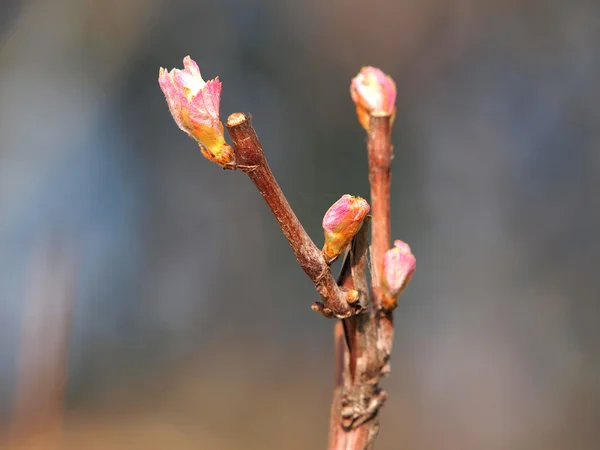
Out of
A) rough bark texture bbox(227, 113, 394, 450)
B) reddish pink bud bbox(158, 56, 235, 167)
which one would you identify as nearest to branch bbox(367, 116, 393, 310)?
rough bark texture bbox(227, 113, 394, 450)

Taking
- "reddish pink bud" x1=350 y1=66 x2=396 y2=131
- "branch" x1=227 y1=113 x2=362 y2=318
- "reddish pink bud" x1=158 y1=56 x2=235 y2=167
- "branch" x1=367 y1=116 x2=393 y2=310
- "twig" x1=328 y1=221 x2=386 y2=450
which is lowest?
"twig" x1=328 y1=221 x2=386 y2=450

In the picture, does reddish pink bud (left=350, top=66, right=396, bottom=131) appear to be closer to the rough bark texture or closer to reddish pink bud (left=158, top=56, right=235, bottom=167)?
the rough bark texture

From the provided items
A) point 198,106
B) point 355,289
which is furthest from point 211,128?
point 355,289

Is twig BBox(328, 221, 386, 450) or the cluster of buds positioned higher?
the cluster of buds

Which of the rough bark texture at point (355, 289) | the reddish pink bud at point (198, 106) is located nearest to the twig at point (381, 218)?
the rough bark texture at point (355, 289)

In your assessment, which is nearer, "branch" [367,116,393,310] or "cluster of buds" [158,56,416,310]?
"cluster of buds" [158,56,416,310]

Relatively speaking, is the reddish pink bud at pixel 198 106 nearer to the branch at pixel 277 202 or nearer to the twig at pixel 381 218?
the branch at pixel 277 202

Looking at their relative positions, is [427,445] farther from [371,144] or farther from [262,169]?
[262,169]
